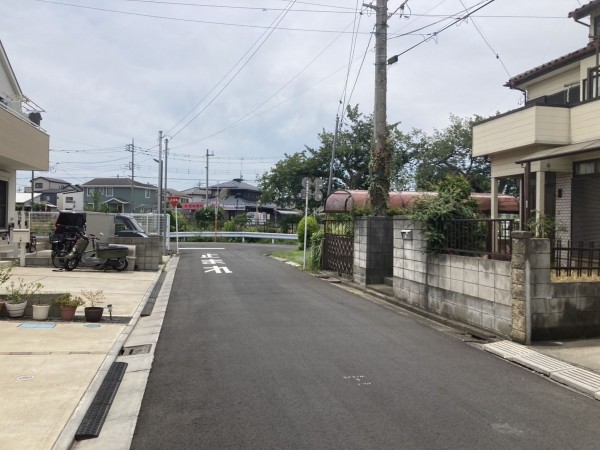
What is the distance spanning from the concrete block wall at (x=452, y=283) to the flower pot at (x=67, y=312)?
273 inches

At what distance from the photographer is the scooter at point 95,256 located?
633 inches

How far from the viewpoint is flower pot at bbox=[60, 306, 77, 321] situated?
9.05m

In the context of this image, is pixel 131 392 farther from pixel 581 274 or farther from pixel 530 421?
pixel 581 274

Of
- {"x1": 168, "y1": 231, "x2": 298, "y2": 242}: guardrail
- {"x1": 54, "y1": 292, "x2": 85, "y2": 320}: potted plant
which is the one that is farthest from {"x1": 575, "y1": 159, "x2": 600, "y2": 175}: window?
{"x1": 168, "y1": 231, "x2": 298, "y2": 242}: guardrail

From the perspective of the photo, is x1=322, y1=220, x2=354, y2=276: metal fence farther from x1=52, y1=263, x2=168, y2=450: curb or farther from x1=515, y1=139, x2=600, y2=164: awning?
x1=52, y1=263, x2=168, y2=450: curb

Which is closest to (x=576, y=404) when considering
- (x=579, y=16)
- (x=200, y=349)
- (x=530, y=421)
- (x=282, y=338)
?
(x=530, y=421)

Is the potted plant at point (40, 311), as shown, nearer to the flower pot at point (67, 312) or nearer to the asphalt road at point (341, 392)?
the flower pot at point (67, 312)

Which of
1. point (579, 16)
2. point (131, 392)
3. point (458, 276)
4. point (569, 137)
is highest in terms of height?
point (579, 16)

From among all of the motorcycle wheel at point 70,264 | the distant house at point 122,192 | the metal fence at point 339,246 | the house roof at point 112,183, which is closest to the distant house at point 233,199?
the distant house at point 122,192

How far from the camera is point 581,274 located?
833 cm

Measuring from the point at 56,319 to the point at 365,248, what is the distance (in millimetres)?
8158

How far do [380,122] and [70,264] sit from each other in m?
10.8

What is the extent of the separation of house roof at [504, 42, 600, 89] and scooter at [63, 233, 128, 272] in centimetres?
1429

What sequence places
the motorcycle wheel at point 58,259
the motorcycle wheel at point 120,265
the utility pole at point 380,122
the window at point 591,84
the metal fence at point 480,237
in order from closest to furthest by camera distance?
the metal fence at point 480,237
the window at point 591,84
the utility pole at point 380,122
the motorcycle wheel at point 58,259
the motorcycle wheel at point 120,265
